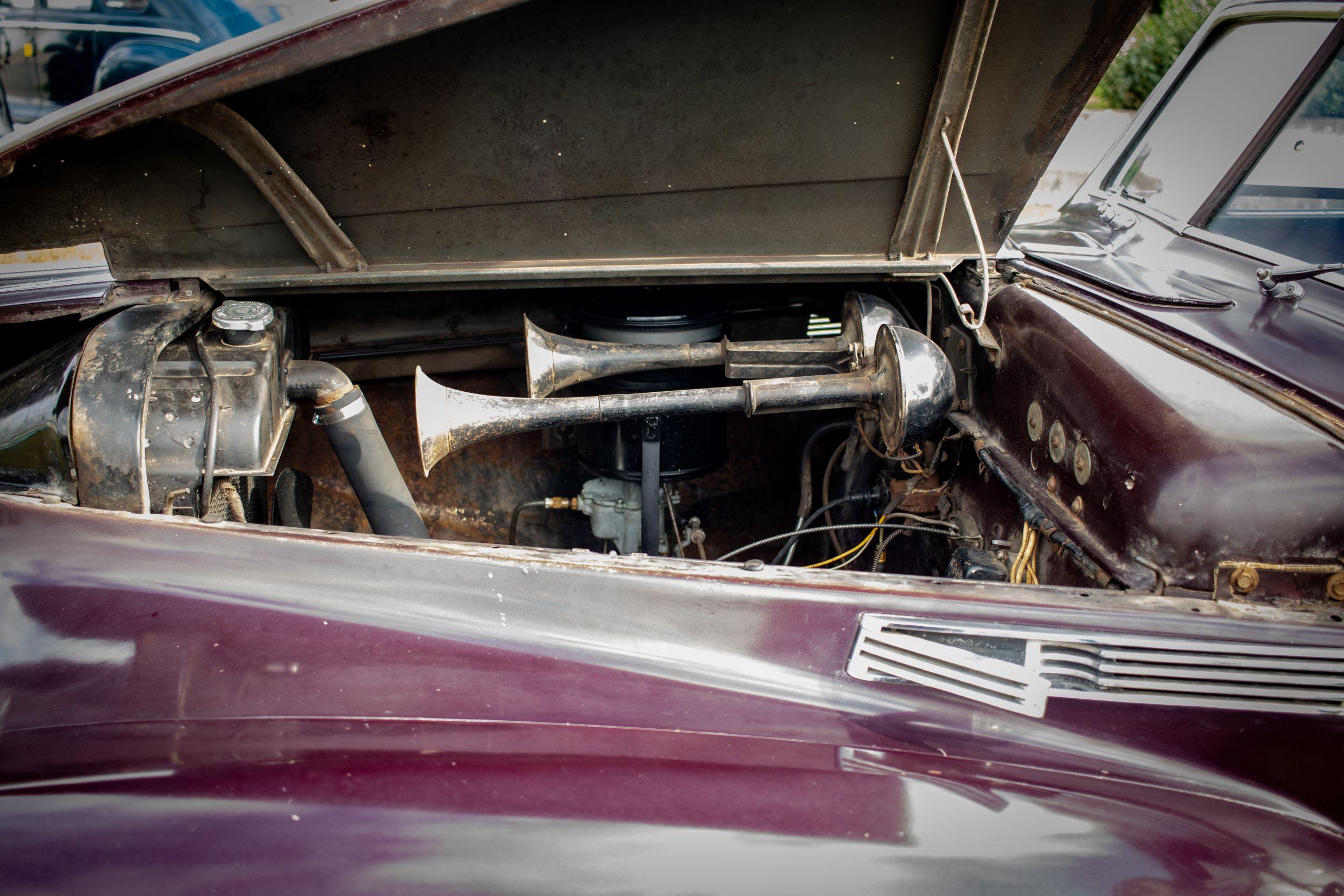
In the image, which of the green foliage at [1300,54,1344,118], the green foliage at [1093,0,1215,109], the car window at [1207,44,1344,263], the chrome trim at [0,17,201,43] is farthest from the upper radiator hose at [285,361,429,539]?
the green foliage at [1093,0,1215,109]

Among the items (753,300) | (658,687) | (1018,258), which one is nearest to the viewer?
(658,687)

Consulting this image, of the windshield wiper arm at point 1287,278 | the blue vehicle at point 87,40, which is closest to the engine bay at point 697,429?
the windshield wiper arm at point 1287,278

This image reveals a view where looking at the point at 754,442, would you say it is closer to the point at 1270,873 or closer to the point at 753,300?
the point at 753,300

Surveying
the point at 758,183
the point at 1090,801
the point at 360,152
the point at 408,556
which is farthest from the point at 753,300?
the point at 1090,801

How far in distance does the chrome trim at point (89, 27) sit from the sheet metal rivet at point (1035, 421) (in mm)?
4691

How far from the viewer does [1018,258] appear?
5.93ft

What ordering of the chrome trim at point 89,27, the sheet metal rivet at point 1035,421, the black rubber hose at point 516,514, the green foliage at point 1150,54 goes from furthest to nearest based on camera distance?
the green foliage at point 1150,54 < the chrome trim at point 89,27 < the black rubber hose at point 516,514 < the sheet metal rivet at point 1035,421

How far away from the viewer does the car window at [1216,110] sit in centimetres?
170

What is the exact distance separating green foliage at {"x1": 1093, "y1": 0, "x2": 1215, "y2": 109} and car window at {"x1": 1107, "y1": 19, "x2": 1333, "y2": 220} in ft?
25.7

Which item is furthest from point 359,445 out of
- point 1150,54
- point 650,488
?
point 1150,54

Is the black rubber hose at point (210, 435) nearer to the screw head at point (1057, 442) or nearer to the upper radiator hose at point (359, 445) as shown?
the upper radiator hose at point (359, 445)

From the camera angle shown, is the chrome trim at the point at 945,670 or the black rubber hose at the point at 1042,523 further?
the black rubber hose at the point at 1042,523

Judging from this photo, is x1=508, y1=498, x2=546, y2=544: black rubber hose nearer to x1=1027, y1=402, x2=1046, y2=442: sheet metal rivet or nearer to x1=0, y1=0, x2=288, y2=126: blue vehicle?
x1=1027, y1=402, x2=1046, y2=442: sheet metal rivet

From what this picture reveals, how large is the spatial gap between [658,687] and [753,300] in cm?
132
